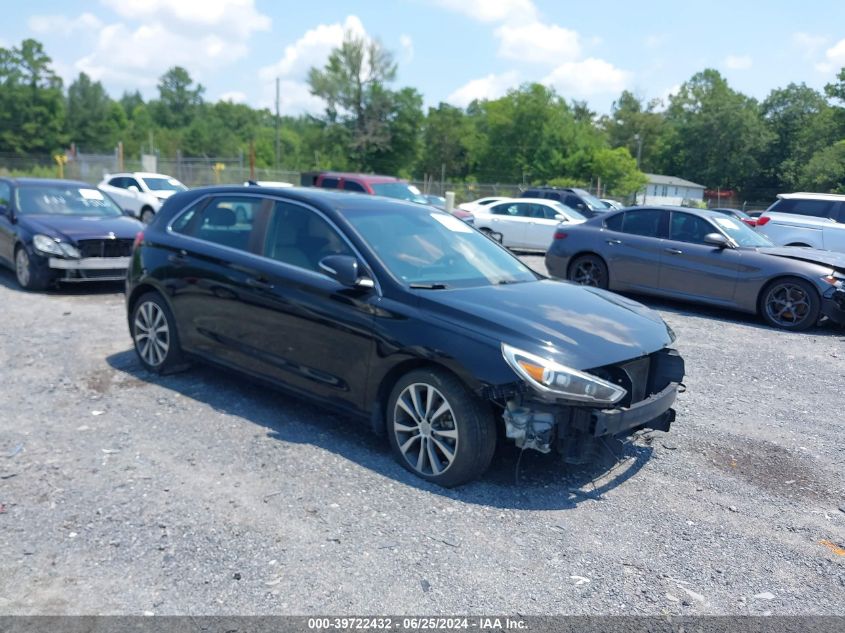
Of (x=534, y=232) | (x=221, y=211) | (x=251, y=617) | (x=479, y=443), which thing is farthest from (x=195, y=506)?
(x=534, y=232)

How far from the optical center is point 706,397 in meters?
6.41

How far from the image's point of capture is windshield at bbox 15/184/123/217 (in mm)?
10789

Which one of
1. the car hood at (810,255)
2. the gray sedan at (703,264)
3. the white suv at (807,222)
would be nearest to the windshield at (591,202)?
the white suv at (807,222)

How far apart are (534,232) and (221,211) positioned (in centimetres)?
1360

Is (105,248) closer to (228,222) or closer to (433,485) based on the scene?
(228,222)

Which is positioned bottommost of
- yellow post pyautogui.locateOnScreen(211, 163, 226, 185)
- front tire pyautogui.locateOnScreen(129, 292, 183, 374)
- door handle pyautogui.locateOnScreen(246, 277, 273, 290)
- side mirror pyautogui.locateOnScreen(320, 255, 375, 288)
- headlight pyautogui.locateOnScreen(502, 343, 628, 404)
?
front tire pyautogui.locateOnScreen(129, 292, 183, 374)

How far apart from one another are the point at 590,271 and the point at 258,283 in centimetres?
739

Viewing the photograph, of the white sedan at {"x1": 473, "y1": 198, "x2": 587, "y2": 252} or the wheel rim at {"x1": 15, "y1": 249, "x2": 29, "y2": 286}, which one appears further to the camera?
the white sedan at {"x1": 473, "y1": 198, "x2": 587, "y2": 252}

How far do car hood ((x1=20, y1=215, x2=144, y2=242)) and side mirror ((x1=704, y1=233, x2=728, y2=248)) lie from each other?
802 centimetres

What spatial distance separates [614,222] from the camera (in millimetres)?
11578

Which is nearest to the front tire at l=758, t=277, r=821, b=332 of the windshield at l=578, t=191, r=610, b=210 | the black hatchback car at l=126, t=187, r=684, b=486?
the black hatchback car at l=126, t=187, r=684, b=486

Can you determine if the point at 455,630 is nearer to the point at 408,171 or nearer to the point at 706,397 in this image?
the point at 706,397

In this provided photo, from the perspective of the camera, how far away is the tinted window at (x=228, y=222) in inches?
219

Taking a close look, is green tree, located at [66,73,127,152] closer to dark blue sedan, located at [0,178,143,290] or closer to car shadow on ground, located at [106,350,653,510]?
dark blue sedan, located at [0,178,143,290]
